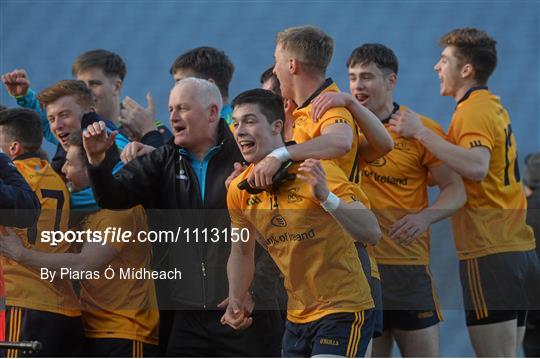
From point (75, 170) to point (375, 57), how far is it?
3.93 ft

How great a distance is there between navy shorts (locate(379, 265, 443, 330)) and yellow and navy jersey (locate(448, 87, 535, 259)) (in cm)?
23

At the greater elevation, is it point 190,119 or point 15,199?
point 190,119

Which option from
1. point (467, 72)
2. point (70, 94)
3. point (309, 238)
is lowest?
point (309, 238)

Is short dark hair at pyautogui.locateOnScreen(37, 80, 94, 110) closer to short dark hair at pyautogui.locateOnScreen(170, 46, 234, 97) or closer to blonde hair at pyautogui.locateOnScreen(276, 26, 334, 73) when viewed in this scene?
short dark hair at pyautogui.locateOnScreen(170, 46, 234, 97)

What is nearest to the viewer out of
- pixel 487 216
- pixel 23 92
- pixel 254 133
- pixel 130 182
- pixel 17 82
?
pixel 254 133

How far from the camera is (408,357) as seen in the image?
379cm

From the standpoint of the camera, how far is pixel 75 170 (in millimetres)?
3709

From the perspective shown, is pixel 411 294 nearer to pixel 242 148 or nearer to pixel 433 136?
pixel 433 136

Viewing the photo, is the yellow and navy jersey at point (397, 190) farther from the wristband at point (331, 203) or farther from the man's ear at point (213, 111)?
the wristband at point (331, 203)

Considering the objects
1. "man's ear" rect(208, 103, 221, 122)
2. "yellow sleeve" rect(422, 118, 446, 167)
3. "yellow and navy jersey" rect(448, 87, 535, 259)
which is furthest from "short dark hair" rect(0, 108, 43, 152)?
"yellow and navy jersey" rect(448, 87, 535, 259)

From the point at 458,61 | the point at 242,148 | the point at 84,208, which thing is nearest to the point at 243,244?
the point at 242,148

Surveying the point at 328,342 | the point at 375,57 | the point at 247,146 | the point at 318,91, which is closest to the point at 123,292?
the point at 247,146

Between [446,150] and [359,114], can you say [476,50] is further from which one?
[359,114]

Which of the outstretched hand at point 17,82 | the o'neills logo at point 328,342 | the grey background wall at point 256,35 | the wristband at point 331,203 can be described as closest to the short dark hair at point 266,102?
the wristband at point 331,203
